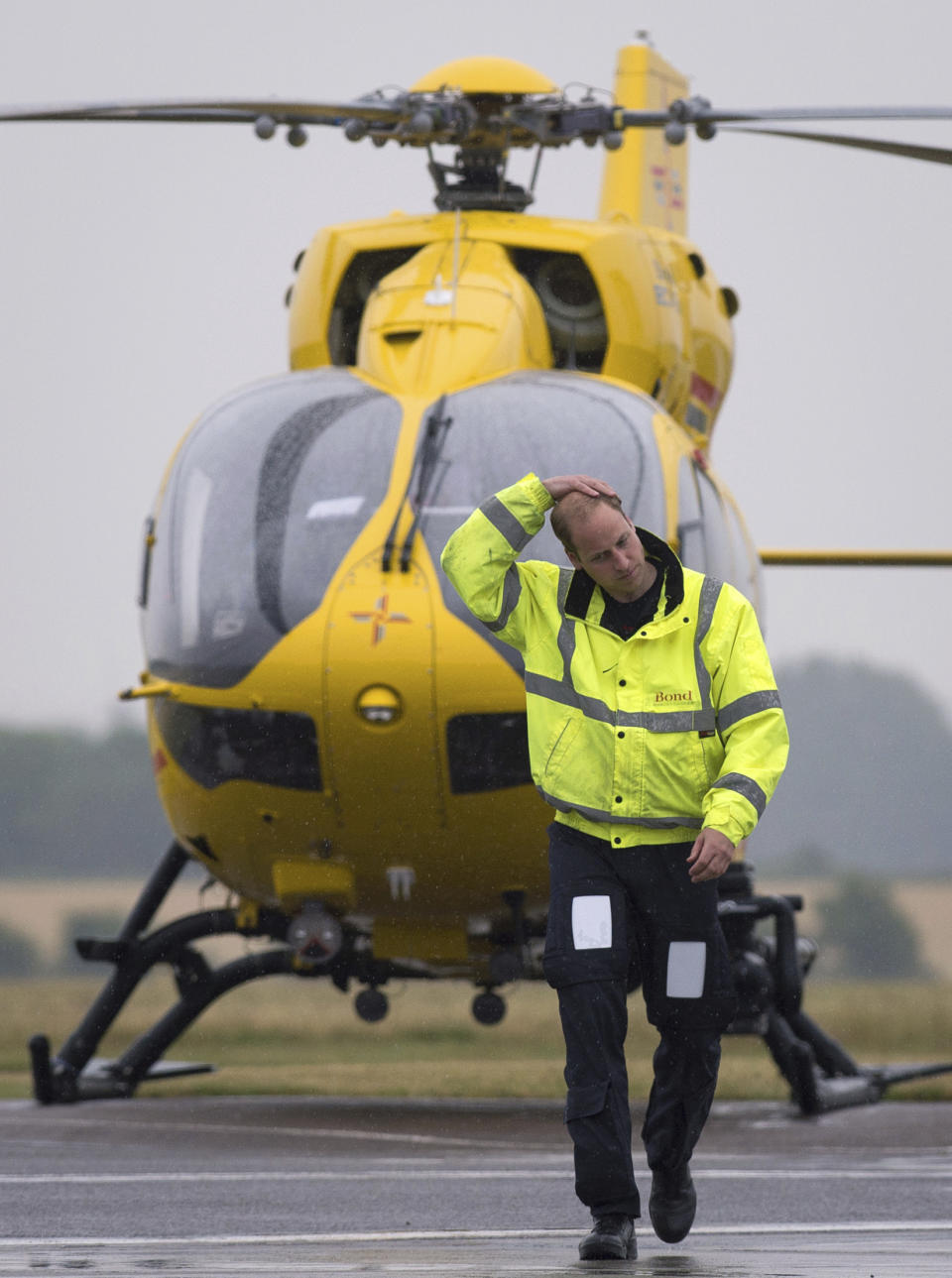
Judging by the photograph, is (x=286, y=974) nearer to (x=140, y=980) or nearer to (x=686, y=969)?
(x=140, y=980)

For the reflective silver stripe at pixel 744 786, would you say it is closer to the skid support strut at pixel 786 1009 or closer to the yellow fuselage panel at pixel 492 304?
the skid support strut at pixel 786 1009

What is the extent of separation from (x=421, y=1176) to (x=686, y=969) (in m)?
1.99

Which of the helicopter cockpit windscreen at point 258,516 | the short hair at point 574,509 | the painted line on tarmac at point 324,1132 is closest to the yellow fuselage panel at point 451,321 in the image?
the helicopter cockpit windscreen at point 258,516

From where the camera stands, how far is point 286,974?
1039 centimetres

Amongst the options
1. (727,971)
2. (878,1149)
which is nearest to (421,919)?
(878,1149)

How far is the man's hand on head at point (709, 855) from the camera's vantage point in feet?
14.5

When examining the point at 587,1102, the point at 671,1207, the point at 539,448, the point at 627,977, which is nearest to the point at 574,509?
the point at 627,977

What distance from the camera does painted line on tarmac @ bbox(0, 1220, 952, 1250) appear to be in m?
4.48

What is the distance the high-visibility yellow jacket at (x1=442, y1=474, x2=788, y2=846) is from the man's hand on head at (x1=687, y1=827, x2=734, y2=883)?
0.13 meters

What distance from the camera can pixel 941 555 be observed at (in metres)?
11.5

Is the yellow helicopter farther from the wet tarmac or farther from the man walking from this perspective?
the man walking

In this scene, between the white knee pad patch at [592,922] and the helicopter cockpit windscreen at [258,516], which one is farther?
the helicopter cockpit windscreen at [258,516]

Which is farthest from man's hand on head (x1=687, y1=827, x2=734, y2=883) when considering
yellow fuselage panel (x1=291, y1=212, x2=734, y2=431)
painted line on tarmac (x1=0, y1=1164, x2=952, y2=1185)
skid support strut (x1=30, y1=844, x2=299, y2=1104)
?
skid support strut (x1=30, y1=844, x2=299, y2=1104)

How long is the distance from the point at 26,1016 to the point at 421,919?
11.2 meters
